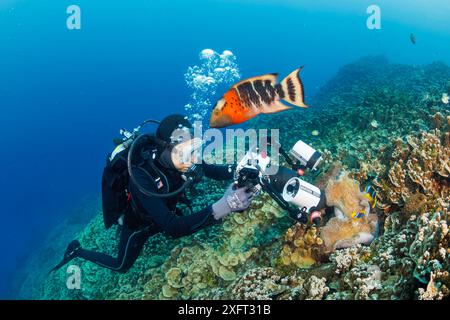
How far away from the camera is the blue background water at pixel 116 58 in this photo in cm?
4544

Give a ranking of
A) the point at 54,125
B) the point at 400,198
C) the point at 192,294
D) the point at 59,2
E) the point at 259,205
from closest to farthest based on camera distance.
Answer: the point at 400,198 < the point at 192,294 < the point at 259,205 < the point at 54,125 < the point at 59,2

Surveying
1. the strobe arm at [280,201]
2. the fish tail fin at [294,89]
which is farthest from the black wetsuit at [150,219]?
the fish tail fin at [294,89]

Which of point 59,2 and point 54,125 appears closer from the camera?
point 54,125

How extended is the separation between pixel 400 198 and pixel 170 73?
258 feet

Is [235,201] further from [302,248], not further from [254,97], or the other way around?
[254,97]

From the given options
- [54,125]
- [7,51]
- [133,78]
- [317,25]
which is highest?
[317,25]

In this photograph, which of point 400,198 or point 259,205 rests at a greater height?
point 400,198

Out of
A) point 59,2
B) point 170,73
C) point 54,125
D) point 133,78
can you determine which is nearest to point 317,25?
point 170,73

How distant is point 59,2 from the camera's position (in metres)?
88.0

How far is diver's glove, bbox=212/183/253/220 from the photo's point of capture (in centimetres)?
313

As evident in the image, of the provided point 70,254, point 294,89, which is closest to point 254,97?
point 294,89

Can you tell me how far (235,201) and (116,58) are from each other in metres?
87.0

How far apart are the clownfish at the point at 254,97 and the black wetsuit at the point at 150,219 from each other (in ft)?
4.09
